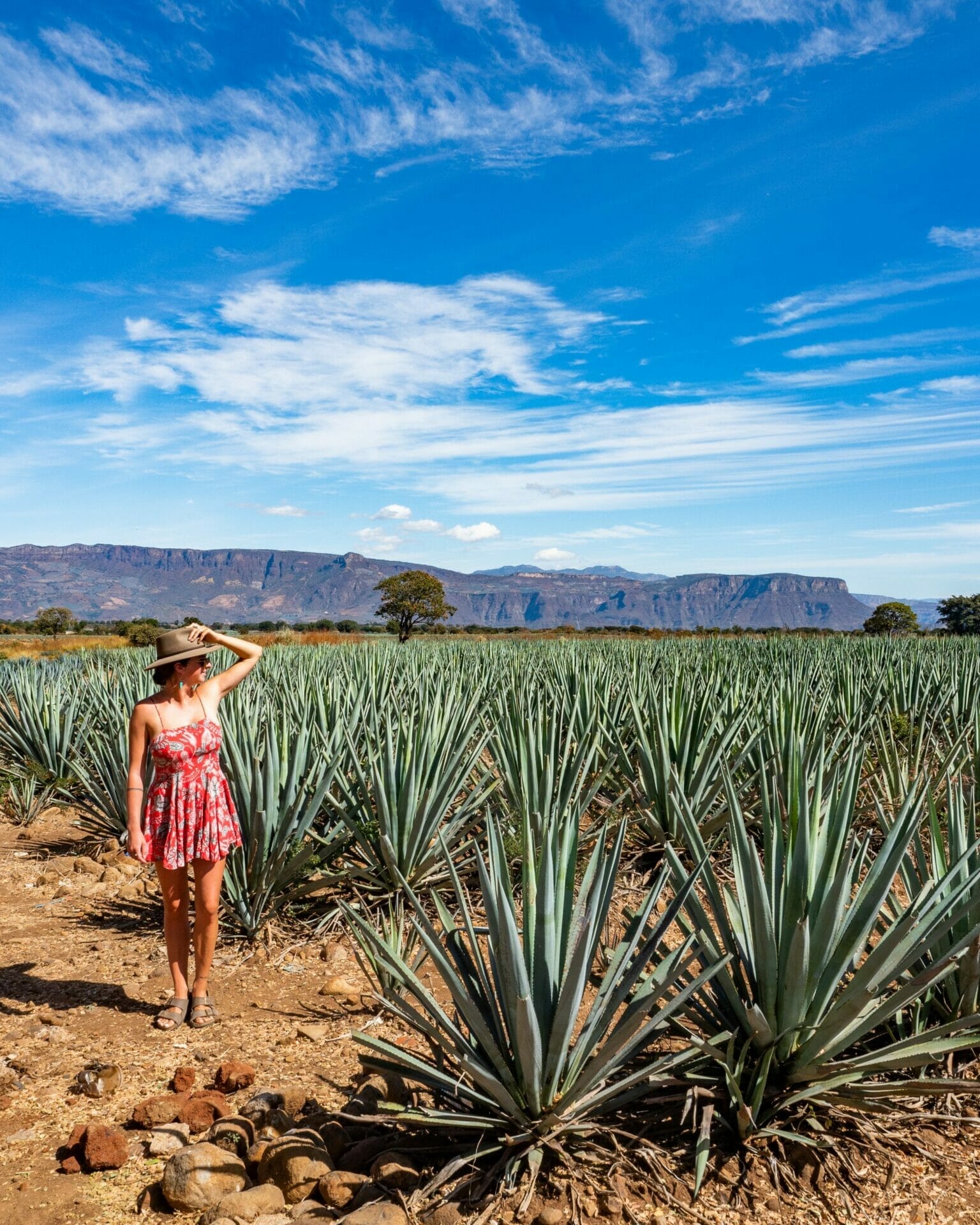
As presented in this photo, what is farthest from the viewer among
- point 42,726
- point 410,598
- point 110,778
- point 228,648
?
point 410,598

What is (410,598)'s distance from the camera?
48031 millimetres

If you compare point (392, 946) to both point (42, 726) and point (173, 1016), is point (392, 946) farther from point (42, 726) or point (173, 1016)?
point (42, 726)

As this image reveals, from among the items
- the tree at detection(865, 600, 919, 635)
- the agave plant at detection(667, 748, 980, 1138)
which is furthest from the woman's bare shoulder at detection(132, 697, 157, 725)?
the tree at detection(865, 600, 919, 635)

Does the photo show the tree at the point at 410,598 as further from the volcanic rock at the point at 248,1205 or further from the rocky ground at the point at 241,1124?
the volcanic rock at the point at 248,1205

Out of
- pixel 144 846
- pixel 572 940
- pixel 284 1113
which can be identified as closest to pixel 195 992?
pixel 144 846

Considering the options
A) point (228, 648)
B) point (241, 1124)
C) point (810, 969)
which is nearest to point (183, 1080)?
point (241, 1124)

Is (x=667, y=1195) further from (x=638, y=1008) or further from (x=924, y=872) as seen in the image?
(x=924, y=872)

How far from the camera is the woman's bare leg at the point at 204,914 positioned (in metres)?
3.05

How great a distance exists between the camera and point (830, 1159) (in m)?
1.93

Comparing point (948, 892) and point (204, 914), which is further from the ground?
point (948, 892)

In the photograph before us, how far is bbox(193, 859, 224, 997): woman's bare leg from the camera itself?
120 inches

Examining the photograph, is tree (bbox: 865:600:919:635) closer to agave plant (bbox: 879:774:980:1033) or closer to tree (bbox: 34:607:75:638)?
tree (bbox: 34:607:75:638)

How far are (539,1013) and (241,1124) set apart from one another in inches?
34.2

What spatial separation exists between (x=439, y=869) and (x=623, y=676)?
129 inches
